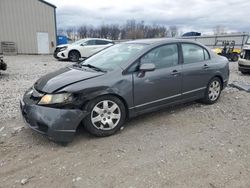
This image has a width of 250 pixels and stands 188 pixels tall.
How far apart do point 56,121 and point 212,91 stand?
346 cm

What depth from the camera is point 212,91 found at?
203 inches

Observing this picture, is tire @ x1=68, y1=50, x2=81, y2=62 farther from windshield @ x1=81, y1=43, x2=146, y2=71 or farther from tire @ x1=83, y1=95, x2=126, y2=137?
tire @ x1=83, y1=95, x2=126, y2=137

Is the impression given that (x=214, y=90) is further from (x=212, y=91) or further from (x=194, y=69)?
(x=194, y=69)

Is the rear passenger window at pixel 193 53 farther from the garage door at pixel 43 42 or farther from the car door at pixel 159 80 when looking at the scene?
the garage door at pixel 43 42

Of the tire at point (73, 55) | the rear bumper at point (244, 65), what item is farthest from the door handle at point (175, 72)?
the tire at point (73, 55)

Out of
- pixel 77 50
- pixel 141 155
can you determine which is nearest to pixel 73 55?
pixel 77 50

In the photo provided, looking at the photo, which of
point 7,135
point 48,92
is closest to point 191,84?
point 48,92

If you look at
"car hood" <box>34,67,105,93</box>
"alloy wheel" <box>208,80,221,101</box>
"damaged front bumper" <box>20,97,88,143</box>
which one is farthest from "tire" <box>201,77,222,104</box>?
"damaged front bumper" <box>20,97,88,143</box>

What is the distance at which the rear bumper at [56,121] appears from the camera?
319cm

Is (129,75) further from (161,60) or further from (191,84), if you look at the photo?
(191,84)

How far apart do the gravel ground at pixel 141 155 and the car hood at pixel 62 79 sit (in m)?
0.78

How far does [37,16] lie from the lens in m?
21.1

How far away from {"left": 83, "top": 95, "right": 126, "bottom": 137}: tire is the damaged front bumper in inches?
6.5

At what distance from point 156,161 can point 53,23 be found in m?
21.7
